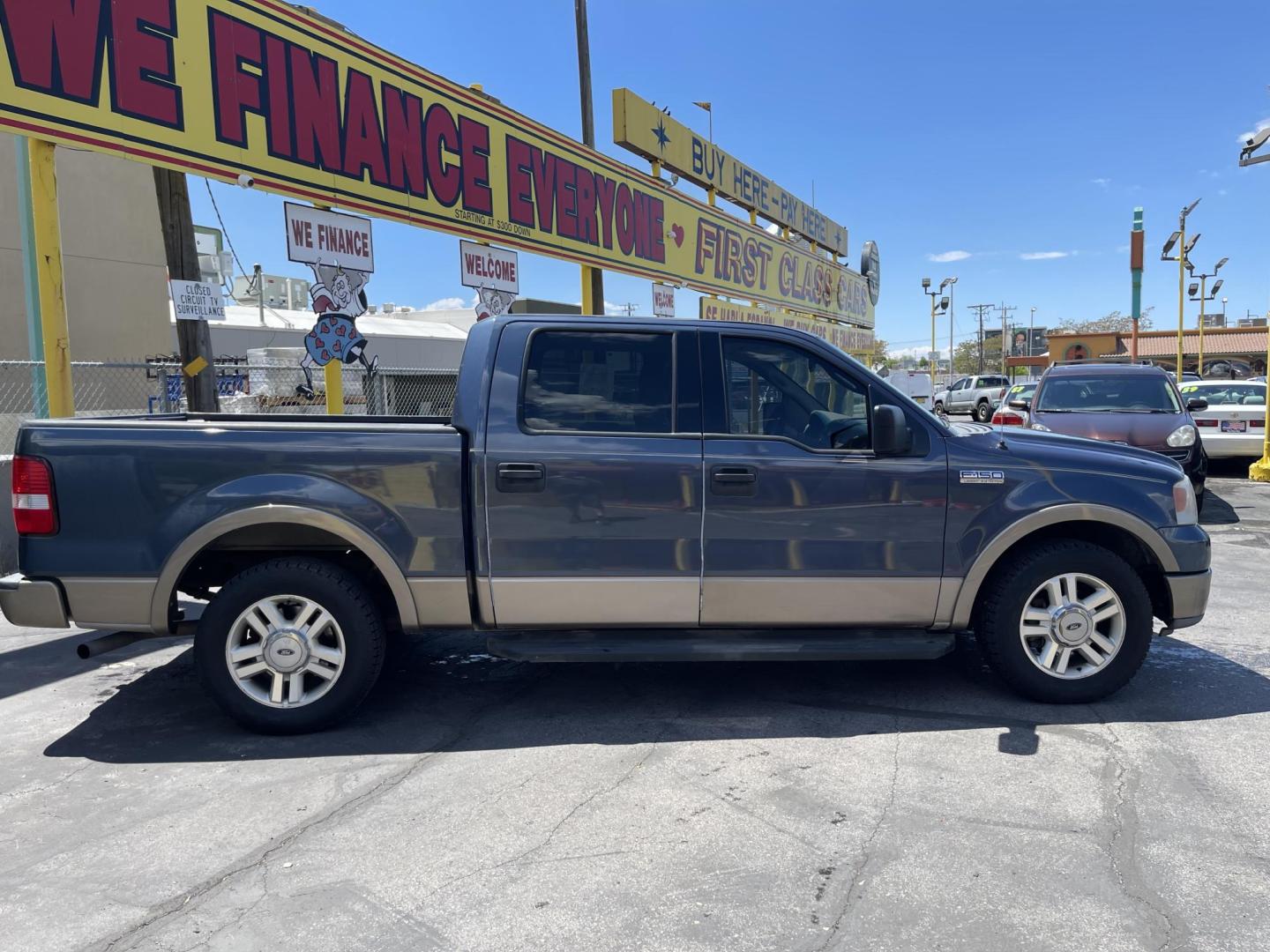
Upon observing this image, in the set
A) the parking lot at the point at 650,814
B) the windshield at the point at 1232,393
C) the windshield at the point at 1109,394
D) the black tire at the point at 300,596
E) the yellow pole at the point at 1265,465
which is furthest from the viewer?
the windshield at the point at 1232,393

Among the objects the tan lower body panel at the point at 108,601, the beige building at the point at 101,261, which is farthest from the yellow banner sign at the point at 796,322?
the beige building at the point at 101,261

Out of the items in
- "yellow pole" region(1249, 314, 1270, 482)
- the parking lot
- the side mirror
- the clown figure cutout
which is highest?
the clown figure cutout

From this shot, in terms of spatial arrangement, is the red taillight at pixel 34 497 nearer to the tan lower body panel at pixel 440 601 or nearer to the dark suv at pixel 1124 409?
the tan lower body panel at pixel 440 601

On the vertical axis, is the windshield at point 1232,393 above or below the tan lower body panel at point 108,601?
above

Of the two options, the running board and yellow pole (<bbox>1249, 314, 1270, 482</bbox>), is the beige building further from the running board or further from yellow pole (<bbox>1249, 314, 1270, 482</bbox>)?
yellow pole (<bbox>1249, 314, 1270, 482</bbox>)

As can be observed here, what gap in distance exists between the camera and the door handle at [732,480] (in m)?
4.22

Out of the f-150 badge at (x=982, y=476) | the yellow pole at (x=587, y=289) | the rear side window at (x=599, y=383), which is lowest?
the f-150 badge at (x=982, y=476)

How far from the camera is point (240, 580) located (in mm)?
4129

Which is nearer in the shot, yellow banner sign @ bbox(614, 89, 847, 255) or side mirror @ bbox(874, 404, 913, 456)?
side mirror @ bbox(874, 404, 913, 456)

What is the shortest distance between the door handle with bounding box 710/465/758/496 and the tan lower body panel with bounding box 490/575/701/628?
44 cm

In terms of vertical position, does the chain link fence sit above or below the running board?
above

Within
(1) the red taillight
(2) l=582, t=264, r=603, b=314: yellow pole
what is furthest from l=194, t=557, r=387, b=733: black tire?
(2) l=582, t=264, r=603, b=314: yellow pole

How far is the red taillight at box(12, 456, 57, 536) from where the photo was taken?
3.97 meters

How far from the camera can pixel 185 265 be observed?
8.68m
